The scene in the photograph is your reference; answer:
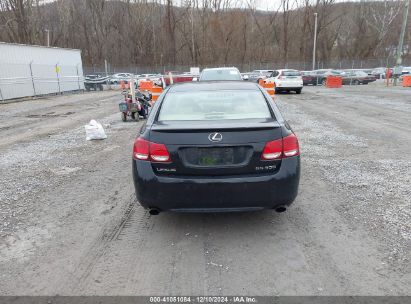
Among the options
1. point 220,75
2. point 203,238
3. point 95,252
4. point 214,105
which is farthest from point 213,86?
point 220,75

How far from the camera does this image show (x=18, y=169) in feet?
20.4

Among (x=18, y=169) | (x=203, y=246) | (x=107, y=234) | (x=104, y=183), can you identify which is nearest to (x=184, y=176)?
(x=203, y=246)

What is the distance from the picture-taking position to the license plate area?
3.27 m

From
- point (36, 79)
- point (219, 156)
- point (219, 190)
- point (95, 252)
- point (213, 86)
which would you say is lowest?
point (95, 252)

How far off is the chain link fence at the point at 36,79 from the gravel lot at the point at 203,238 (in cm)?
1653

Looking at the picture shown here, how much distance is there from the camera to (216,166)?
3266mm

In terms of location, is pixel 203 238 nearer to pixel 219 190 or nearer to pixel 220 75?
pixel 219 190

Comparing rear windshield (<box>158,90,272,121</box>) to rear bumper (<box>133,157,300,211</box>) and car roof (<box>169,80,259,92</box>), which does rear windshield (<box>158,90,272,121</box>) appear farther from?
rear bumper (<box>133,157,300,211</box>)

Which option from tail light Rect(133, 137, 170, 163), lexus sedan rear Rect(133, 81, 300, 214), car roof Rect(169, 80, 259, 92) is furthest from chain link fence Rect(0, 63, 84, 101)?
lexus sedan rear Rect(133, 81, 300, 214)

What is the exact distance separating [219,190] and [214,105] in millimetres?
1208

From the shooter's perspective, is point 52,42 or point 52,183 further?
point 52,42

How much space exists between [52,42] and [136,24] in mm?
15451

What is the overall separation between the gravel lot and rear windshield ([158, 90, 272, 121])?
48.3 inches

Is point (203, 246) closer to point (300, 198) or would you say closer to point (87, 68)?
point (300, 198)
